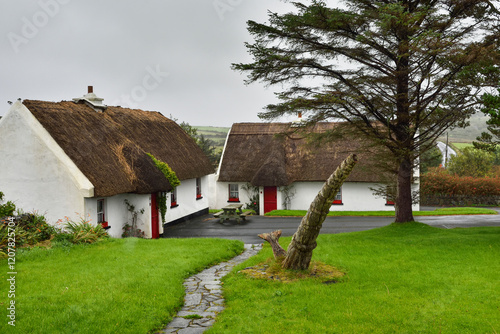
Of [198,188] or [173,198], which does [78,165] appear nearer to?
[173,198]

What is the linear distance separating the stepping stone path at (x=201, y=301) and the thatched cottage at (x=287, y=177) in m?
18.5

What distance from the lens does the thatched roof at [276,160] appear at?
29.8 metres

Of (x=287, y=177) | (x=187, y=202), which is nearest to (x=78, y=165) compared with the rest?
(x=187, y=202)

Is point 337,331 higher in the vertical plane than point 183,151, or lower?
lower

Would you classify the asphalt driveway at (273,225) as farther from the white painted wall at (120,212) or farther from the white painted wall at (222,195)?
the white painted wall at (222,195)

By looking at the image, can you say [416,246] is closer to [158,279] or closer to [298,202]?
[158,279]

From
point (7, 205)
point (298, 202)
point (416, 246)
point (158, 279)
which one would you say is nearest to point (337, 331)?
point (158, 279)

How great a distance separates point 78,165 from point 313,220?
10.3 m

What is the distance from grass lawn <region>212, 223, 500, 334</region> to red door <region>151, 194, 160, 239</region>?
889 cm

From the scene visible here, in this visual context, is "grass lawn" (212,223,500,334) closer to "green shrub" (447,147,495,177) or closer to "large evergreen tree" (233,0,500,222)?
"large evergreen tree" (233,0,500,222)

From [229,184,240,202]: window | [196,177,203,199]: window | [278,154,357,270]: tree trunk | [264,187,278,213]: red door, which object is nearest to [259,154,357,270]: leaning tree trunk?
[278,154,357,270]: tree trunk

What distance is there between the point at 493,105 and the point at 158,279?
32.7ft

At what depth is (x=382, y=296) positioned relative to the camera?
27.2ft

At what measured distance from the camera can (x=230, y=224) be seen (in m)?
24.0
